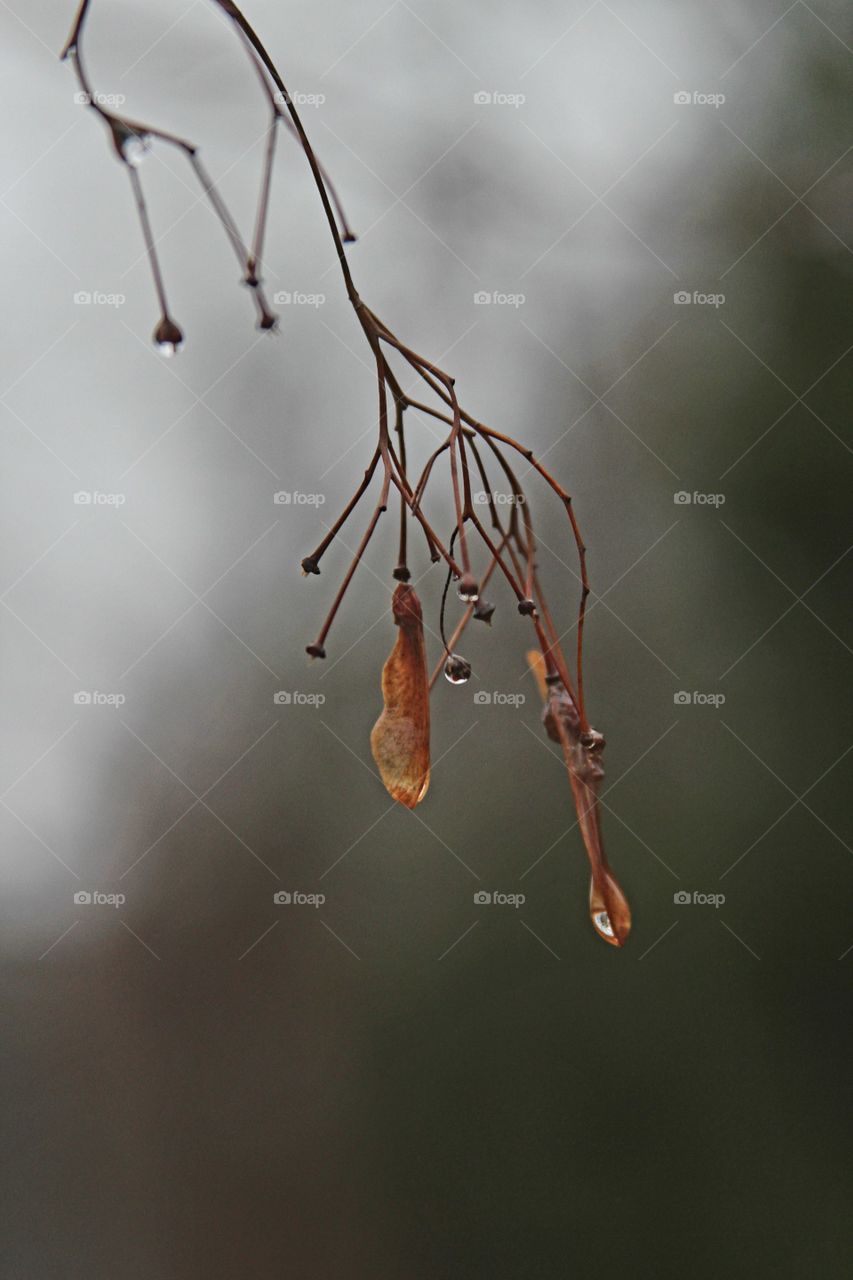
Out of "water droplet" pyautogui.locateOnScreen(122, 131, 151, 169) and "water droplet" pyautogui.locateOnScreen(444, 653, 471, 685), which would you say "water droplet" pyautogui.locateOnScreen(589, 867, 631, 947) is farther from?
"water droplet" pyautogui.locateOnScreen(122, 131, 151, 169)

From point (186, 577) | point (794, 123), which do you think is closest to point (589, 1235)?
point (186, 577)

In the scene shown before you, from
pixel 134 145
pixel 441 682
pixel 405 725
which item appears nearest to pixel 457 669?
pixel 405 725

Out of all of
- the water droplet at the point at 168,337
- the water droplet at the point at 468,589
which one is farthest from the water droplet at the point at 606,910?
the water droplet at the point at 168,337

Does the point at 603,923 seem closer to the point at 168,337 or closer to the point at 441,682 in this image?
the point at 168,337

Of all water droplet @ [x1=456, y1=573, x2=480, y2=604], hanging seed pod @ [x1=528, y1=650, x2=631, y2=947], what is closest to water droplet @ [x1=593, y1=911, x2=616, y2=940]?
hanging seed pod @ [x1=528, y1=650, x2=631, y2=947]

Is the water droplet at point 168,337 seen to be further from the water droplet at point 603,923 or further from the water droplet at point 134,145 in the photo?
the water droplet at point 603,923
